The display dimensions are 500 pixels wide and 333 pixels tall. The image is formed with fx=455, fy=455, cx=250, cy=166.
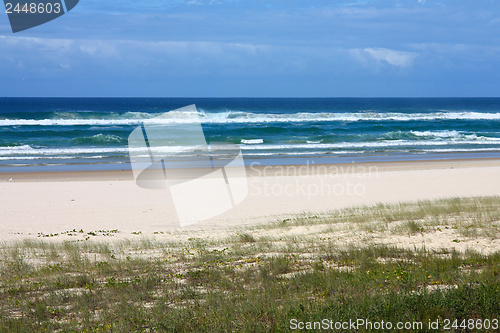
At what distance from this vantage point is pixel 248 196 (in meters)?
14.1

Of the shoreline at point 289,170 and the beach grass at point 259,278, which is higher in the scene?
the beach grass at point 259,278

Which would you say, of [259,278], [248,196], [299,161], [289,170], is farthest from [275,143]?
[259,278]

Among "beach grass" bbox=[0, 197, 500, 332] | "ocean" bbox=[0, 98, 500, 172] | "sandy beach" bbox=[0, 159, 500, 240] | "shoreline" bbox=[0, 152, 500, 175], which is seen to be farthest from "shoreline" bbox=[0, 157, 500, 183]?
"beach grass" bbox=[0, 197, 500, 332]

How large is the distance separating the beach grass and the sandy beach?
223cm

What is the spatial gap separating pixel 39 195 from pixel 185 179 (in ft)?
17.1

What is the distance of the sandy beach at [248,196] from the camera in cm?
1079

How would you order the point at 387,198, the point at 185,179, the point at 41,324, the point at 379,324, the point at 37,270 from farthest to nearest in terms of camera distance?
the point at 185,179 → the point at 387,198 → the point at 37,270 → the point at 41,324 → the point at 379,324

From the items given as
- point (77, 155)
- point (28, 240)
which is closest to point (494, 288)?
point (28, 240)

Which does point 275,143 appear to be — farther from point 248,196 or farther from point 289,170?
point 248,196

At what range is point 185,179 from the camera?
17203 millimetres

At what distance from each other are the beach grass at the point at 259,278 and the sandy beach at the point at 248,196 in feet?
7.31

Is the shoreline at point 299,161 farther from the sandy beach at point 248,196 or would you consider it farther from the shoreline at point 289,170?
the sandy beach at point 248,196

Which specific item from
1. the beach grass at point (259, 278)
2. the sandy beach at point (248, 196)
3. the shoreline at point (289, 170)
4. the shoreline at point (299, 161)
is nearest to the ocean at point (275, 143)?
the shoreline at point (299, 161)

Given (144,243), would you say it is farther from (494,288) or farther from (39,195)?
(39,195)
